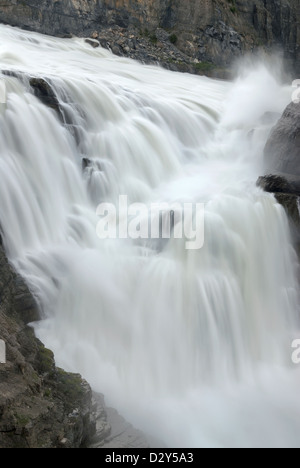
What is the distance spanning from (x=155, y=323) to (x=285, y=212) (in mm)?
3056

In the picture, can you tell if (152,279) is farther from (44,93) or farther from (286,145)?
(44,93)

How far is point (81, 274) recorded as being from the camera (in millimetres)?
7000

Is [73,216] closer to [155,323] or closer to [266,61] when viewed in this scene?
[155,323]

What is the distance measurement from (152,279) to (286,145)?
4.31 m

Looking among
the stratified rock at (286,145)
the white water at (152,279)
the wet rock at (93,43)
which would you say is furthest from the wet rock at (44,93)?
the wet rock at (93,43)

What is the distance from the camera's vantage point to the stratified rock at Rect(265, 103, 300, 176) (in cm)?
958

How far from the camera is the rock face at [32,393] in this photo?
4.19m

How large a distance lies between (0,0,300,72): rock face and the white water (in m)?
10.2

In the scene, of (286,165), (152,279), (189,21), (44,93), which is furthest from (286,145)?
(189,21)

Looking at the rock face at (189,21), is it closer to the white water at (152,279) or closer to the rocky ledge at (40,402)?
the white water at (152,279)

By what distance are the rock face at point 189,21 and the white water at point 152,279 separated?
10.2 metres

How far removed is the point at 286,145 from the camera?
32.0 ft

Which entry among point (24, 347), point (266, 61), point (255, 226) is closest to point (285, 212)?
point (255, 226)

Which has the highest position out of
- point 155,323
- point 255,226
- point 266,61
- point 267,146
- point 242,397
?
point 266,61
